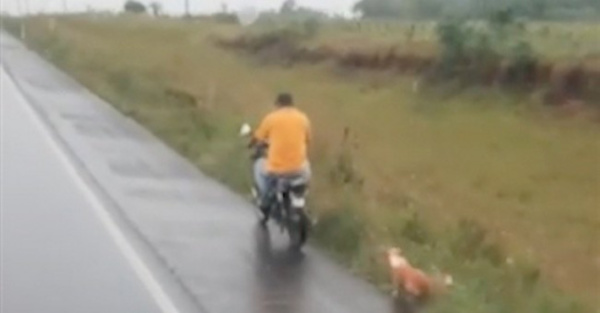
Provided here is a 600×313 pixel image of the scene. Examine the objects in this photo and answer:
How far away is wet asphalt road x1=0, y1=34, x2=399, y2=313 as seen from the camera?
1382cm

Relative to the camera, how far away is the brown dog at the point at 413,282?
44.4ft

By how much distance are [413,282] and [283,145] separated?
3965 mm

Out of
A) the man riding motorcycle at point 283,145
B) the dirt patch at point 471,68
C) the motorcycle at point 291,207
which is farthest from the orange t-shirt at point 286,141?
the dirt patch at point 471,68

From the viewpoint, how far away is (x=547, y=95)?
37.5 m

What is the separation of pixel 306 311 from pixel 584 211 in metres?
13.7

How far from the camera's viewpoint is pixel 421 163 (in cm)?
3166

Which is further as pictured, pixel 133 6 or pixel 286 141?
pixel 133 6

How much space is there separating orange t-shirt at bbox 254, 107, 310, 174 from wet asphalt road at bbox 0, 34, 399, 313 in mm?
825

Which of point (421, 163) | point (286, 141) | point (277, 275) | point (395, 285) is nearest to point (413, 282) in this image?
point (395, 285)

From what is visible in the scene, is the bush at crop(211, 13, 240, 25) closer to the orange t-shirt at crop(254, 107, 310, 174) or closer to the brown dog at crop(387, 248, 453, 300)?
the orange t-shirt at crop(254, 107, 310, 174)

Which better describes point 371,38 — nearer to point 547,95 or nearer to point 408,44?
point 408,44

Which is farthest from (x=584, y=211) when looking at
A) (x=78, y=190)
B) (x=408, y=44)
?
(x=408, y=44)

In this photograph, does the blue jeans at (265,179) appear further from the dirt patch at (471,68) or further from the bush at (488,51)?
the bush at (488,51)

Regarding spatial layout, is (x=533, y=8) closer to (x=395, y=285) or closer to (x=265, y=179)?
(x=265, y=179)
